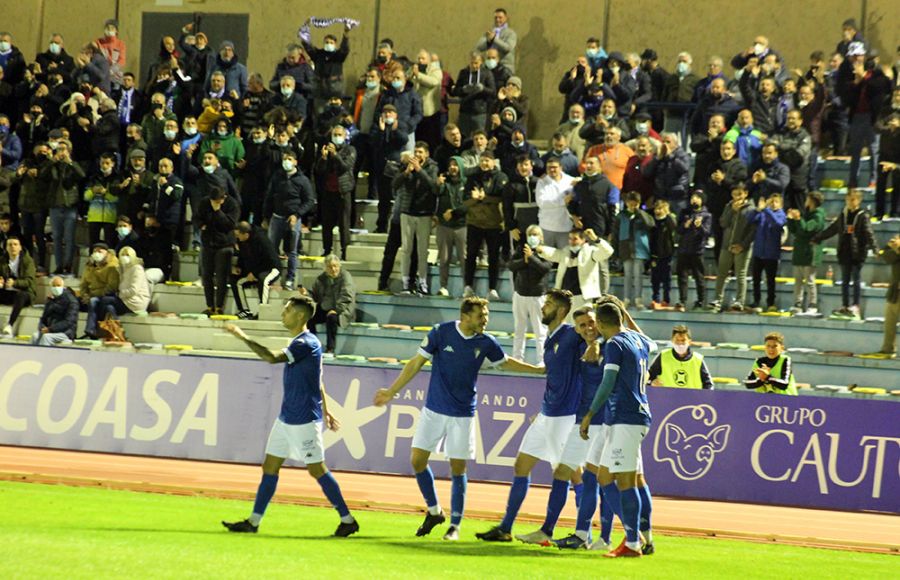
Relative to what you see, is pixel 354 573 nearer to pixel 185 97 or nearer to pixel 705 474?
pixel 705 474

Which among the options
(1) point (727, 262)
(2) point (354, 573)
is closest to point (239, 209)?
(1) point (727, 262)

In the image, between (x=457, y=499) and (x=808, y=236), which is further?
(x=808, y=236)

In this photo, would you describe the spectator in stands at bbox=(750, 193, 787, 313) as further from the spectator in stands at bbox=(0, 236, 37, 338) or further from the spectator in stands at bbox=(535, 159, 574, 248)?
the spectator in stands at bbox=(0, 236, 37, 338)

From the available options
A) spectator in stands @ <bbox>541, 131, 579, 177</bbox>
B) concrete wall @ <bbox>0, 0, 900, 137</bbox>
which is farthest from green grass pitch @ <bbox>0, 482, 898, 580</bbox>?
concrete wall @ <bbox>0, 0, 900, 137</bbox>

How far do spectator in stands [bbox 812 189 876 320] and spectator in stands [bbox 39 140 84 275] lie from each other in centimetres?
1225

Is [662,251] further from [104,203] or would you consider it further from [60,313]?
[104,203]

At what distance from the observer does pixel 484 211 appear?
21.3m

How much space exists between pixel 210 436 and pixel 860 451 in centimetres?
810

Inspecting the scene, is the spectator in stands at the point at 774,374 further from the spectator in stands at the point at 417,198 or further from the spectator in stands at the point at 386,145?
the spectator in stands at the point at 386,145

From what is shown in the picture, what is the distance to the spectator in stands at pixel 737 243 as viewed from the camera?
2058 cm

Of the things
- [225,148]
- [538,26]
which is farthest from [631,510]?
[538,26]

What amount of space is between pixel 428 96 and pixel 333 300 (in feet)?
18.3

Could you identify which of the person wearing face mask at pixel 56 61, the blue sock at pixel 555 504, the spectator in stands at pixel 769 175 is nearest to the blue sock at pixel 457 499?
the blue sock at pixel 555 504

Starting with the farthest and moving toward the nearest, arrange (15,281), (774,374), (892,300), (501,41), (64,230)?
(501,41)
(64,230)
(15,281)
(892,300)
(774,374)
